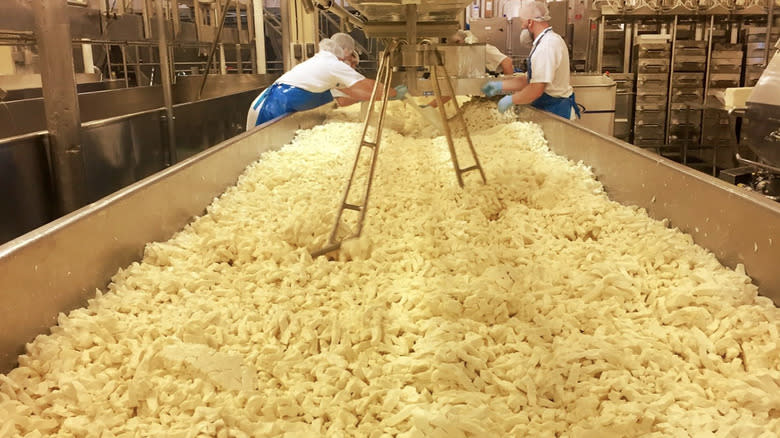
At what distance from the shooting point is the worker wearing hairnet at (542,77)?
3.58 m

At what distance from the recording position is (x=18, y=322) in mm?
1124

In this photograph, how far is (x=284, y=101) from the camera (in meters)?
3.75

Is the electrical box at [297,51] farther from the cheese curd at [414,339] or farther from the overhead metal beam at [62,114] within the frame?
the cheese curd at [414,339]

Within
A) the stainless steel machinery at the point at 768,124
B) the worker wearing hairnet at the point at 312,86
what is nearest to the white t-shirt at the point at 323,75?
the worker wearing hairnet at the point at 312,86

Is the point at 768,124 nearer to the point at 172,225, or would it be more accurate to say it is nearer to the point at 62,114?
the point at 172,225

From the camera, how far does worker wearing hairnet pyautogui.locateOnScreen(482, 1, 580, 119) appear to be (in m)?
3.58

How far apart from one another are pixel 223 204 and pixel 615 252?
134 centimetres

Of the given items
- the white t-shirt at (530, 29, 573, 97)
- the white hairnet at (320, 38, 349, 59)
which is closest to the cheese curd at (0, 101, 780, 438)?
the white t-shirt at (530, 29, 573, 97)

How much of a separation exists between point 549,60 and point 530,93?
227mm

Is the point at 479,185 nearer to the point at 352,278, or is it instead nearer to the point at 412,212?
the point at 412,212

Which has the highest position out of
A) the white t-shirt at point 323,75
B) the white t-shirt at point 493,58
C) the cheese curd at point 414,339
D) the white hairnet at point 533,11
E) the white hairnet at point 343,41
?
the white hairnet at point 533,11

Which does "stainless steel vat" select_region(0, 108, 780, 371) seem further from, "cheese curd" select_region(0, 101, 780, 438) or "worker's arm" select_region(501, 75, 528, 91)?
"worker's arm" select_region(501, 75, 528, 91)

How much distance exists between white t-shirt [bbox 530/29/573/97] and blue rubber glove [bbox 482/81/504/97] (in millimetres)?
300

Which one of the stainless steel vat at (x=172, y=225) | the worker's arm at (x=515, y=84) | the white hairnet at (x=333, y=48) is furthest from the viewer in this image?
the white hairnet at (x=333, y=48)
